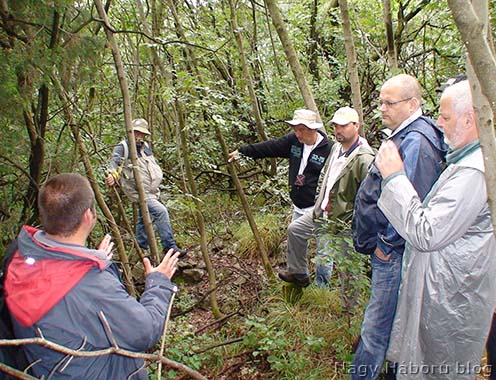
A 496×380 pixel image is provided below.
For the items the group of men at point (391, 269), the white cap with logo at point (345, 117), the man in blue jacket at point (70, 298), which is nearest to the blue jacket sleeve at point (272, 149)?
the white cap with logo at point (345, 117)

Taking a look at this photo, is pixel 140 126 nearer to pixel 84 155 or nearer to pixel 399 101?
pixel 84 155

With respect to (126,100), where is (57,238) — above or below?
below

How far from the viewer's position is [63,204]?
1.85 metres

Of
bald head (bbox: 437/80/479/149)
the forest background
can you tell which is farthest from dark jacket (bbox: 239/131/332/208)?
bald head (bbox: 437/80/479/149)

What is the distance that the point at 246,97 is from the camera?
721 centimetres

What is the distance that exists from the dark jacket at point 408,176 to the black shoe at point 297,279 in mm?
1758

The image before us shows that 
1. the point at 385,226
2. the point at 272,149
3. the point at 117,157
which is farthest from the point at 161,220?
the point at 385,226

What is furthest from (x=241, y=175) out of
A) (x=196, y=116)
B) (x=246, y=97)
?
(x=196, y=116)

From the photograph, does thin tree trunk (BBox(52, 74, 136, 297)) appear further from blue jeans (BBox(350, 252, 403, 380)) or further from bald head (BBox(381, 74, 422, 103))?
bald head (BBox(381, 74, 422, 103))

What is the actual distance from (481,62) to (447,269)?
1353 mm

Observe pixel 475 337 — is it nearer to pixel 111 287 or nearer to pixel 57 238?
pixel 111 287

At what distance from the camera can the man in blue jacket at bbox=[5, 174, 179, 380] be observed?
5.57 feet

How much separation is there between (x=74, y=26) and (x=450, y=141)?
2.81 metres

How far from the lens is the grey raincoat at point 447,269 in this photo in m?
2.05
